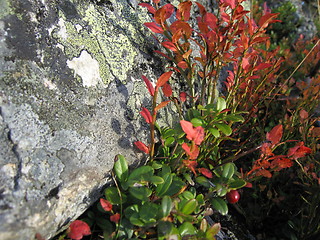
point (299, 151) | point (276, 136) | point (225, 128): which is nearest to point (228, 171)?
point (225, 128)

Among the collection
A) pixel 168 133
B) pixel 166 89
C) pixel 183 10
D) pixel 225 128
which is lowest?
pixel 225 128

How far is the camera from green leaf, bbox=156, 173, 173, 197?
4.01ft

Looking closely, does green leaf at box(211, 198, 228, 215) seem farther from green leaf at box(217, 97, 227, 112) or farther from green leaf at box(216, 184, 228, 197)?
green leaf at box(217, 97, 227, 112)

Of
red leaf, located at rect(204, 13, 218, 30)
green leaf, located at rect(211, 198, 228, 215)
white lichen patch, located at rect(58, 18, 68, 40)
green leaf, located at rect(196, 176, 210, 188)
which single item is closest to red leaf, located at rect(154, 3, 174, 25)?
red leaf, located at rect(204, 13, 218, 30)

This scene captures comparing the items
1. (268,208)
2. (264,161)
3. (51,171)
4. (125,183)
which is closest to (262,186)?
(268,208)

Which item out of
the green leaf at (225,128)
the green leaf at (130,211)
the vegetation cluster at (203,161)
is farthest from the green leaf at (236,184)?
the green leaf at (130,211)

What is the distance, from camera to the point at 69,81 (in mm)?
1300

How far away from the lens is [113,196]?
1.23 meters

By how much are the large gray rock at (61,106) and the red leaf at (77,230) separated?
47 millimetres

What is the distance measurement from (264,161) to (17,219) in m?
1.13

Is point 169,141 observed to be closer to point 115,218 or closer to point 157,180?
point 157,180

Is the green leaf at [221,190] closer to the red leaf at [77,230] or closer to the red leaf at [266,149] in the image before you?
the red leaf at [266,149]

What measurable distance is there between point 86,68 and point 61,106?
0.24m

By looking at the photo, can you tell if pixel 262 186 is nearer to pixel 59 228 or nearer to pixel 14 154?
pixel 59 228
